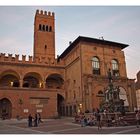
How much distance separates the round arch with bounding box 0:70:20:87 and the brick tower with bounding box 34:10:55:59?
10106 millimetres

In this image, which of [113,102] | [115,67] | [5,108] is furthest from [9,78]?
[113,102]

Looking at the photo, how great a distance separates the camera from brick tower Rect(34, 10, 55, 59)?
160 feet

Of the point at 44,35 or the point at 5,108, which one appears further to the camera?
the point at 44,35

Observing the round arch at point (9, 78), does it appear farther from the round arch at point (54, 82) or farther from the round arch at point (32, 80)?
the round arch at point (54, 82)

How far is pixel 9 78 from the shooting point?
39.0m

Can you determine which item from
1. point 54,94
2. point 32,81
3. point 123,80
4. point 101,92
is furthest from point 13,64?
point 123,80

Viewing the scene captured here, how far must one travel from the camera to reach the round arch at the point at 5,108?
33.0 m

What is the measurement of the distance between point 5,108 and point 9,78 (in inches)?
277

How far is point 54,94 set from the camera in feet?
118

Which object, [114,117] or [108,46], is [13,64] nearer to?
[108,46]

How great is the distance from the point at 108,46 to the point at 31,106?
651 inches

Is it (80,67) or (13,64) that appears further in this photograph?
(13,64)

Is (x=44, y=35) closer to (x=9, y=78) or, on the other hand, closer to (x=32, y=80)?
(x=32, y=80)

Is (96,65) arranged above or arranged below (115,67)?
above
